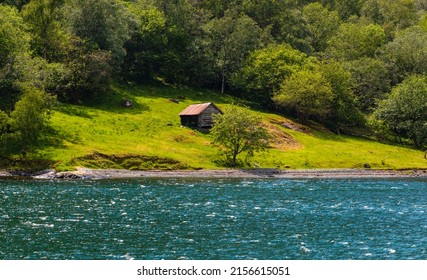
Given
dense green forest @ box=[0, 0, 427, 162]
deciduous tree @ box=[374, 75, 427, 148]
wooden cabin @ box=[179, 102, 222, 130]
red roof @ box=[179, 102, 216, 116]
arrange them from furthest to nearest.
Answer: deciduous tree @ box=[374, 75, 427, 148], dense green forest @ box=[0, 0, 427, 162], wooden cabin @ box=[179, 102, 222, 130], red roof @ box=[179, 102, 216, 116]

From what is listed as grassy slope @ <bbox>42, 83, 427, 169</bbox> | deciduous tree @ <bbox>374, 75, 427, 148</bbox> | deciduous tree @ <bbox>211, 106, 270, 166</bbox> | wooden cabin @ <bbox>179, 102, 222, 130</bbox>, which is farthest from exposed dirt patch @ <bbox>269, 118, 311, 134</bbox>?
deciduous tree @ <bbox>211, 106, 270, 166</bbox>

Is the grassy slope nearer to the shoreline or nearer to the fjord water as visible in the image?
the shoreline

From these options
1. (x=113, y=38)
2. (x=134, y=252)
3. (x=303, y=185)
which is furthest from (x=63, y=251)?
(x=113, y=38)

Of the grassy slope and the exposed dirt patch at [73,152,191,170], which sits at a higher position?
the grassy slope

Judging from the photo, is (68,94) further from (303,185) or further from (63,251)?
(63,251)

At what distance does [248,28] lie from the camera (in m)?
151

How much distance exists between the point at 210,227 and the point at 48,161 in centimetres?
4694

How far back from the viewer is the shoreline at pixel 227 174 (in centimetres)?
8962

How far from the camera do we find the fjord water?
43625mm

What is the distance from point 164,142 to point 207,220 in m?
52.6

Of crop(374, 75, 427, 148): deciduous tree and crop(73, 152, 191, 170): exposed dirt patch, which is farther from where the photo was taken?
crop(374, 75, 427, 148): deciduous tree

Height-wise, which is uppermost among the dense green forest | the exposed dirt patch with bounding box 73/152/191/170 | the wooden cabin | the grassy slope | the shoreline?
the dense green forest

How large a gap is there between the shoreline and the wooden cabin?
2011cm

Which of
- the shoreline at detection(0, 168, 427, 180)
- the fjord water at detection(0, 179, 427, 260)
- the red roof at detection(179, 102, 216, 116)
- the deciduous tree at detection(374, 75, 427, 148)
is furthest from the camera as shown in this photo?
the deciduous tree at detection(374, 75, 427, 148)
